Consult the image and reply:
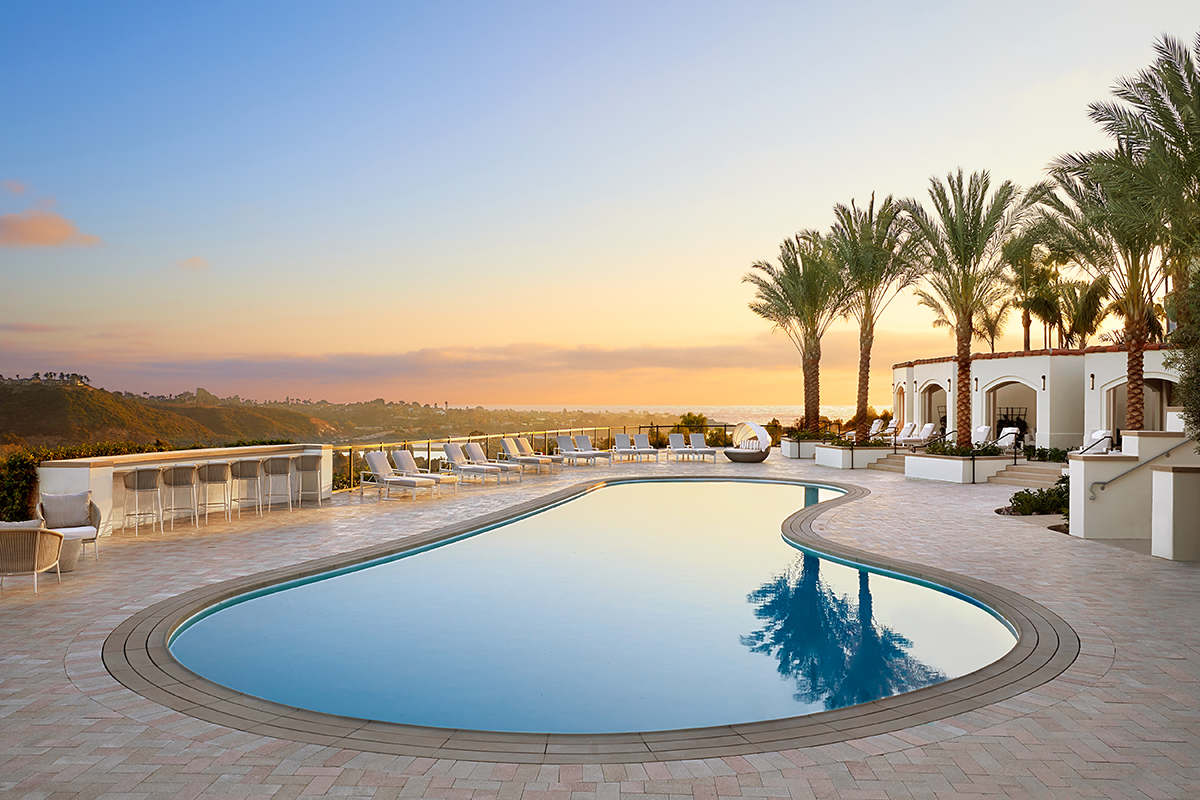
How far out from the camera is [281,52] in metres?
14.0

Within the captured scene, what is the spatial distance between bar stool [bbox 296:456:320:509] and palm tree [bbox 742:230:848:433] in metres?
16.8

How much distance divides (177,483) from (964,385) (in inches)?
680

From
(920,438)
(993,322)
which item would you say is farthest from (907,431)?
(993,322)

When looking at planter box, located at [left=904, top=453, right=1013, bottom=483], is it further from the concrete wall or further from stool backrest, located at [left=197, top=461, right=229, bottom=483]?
stool backrest, located at [left=197, top=461, right=229, bottom=483]

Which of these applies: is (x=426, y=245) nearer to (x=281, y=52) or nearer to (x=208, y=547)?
(x=281, y=52)

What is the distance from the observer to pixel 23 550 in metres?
6.13

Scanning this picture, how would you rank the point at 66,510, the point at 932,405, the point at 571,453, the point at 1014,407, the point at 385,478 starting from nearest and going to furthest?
1. the point at 66,510
2. the point at 385,478
3. the point at 571,453
4. the point at 1014,407
5. the point at 932,405

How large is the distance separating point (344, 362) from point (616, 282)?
15225mm

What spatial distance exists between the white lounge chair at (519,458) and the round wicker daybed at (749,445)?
232 inches


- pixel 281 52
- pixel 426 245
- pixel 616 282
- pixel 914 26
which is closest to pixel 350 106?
pixel 281 52

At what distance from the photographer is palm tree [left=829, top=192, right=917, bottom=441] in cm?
1983

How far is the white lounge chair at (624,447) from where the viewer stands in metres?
21.2

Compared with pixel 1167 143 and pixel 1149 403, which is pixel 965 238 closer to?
pixel 1167 143

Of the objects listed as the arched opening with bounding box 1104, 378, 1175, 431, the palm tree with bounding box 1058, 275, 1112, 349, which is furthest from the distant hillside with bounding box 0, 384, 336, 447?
the palm tree with bounding box 1058, 275, 1112, 349
